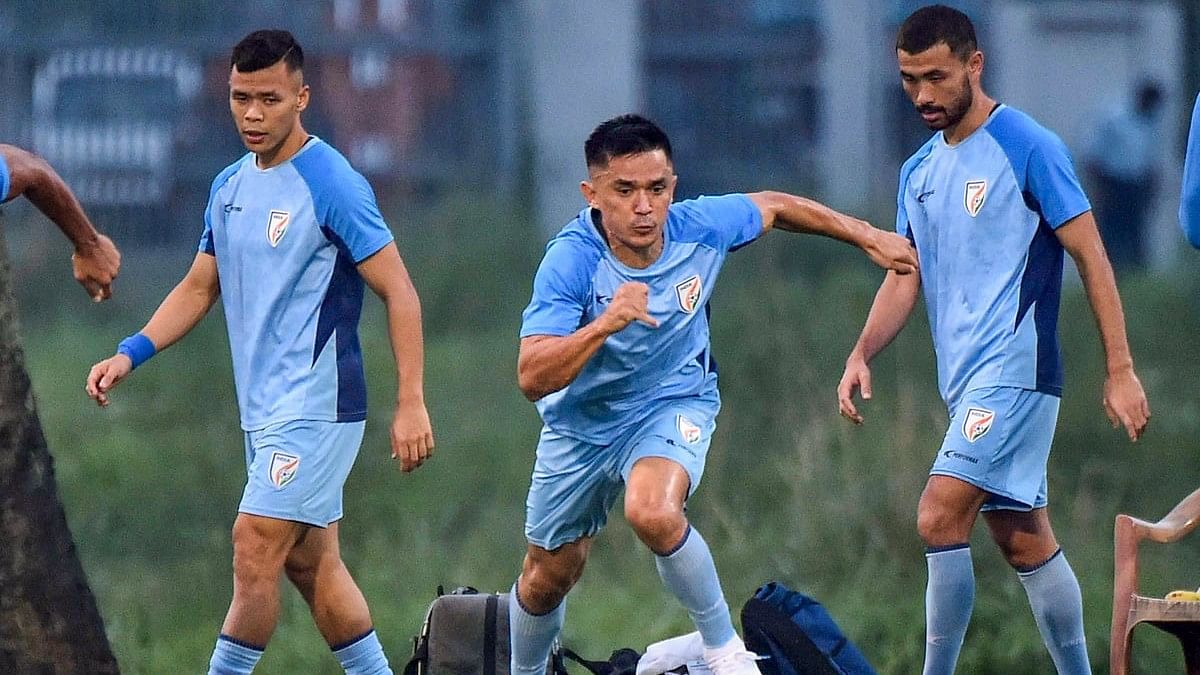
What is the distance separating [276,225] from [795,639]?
77.0 inches

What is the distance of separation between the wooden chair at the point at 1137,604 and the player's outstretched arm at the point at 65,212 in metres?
2.99

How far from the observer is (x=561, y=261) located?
636cm

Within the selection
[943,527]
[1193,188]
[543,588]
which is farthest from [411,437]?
[1193,188]

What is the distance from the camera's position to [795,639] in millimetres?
6938

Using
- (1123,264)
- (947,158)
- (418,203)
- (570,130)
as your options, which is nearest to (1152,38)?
(1123,264)

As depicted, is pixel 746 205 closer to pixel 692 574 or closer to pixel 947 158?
pixel 947 158

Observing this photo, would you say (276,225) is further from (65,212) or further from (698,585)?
(698,585)

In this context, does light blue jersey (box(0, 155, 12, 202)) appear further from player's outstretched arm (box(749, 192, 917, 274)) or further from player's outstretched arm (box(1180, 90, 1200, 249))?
player's outstretched arm (box(1180, 90, 1200, 249))

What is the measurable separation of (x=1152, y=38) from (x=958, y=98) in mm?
13872

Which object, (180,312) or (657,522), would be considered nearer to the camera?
(657,522)

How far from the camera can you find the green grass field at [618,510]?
924cm

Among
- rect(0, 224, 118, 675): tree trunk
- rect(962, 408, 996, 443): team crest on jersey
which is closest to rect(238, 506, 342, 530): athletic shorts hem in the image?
rect(0, 224, 118, 675): tree trunk

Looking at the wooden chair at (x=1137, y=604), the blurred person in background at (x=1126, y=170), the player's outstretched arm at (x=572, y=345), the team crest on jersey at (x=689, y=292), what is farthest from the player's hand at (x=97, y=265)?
the blurred person in background at (x=1126, y=170)

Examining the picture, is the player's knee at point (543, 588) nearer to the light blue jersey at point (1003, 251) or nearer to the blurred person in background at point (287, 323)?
the blurred person in background at point (287, 323)
